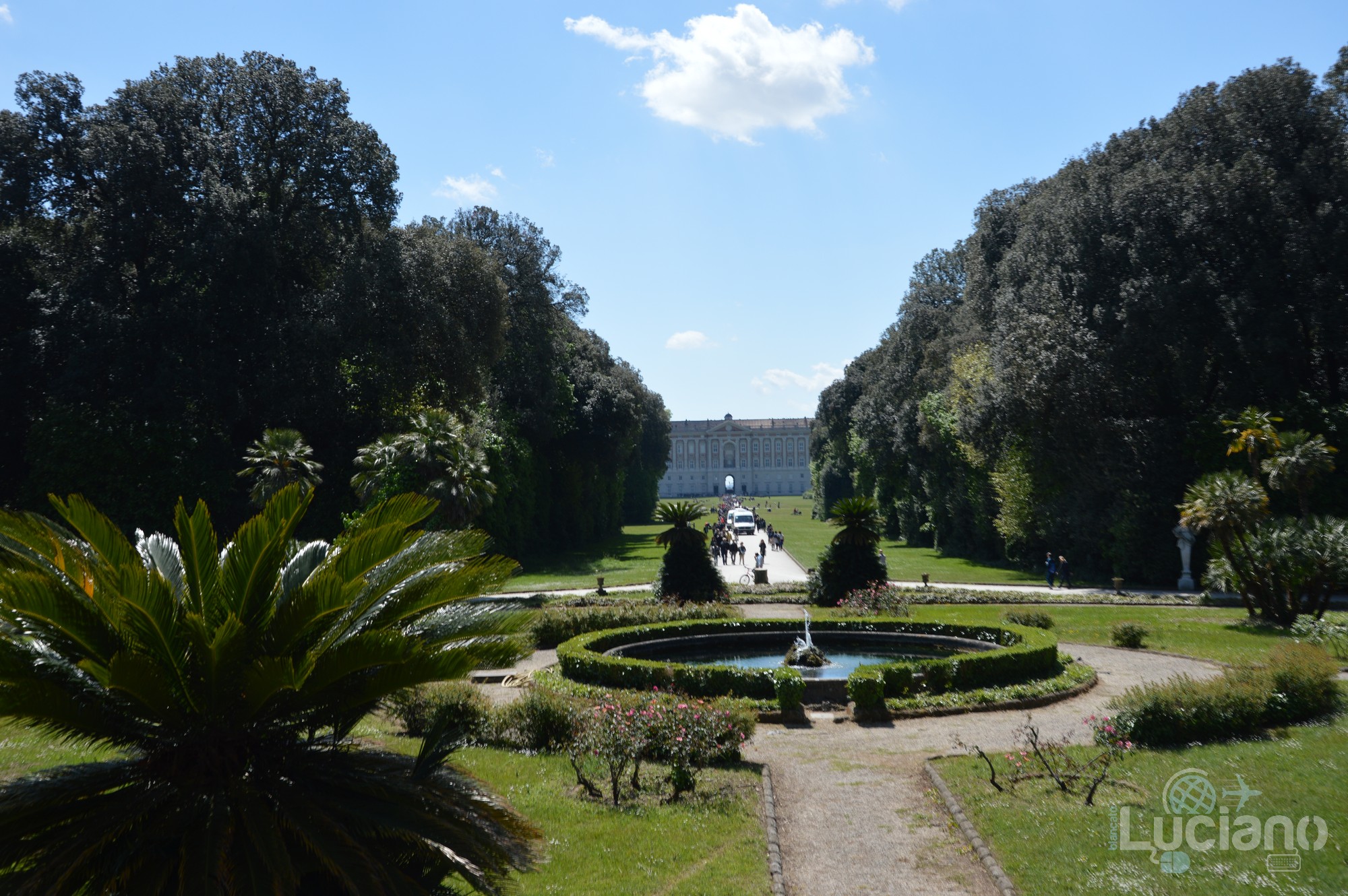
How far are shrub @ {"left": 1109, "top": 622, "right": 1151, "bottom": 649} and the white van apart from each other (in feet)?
139

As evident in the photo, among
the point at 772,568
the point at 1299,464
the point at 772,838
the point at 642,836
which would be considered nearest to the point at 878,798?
the point at 772,838

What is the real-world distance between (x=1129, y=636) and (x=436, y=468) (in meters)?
17.7

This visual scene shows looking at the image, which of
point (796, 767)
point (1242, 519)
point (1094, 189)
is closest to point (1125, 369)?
point (1094, 189)

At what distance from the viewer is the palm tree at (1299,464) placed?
2231cm

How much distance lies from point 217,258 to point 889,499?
4026 cm

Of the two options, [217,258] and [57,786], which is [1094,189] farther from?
[57,786]

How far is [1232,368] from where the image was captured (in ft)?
90.3

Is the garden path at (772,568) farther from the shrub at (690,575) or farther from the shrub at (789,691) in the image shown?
the shrub at (789,691)

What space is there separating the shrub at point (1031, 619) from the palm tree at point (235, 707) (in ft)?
53.8

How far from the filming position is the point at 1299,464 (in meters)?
22.3

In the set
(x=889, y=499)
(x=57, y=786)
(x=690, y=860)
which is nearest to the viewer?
(x=57, y=786)

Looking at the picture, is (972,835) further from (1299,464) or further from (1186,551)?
(1186,551)

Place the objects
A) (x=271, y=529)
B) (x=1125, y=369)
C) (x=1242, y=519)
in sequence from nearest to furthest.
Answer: (x=271, y=529) → (x=1242, y=519) → (x=1125, y=369)

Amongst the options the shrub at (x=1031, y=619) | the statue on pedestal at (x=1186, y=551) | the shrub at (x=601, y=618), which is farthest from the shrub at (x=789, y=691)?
the statue on pedestal at (x=1186, y=551)
